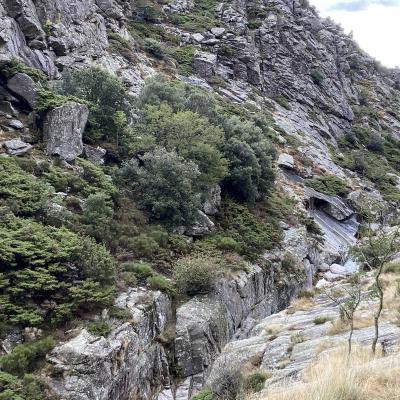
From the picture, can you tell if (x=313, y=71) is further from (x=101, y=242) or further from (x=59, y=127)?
(x=101, y=242)

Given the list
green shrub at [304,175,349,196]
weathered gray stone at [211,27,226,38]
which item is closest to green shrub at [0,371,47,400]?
green shrub at [304,175,349,196]

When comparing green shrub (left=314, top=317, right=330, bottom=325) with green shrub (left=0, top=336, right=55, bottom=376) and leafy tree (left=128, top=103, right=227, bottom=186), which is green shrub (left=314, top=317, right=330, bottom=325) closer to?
green shrub (left=0, top=336, right=55, bottom=376)

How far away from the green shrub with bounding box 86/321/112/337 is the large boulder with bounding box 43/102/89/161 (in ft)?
32.8

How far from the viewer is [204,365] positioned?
13.2 meters

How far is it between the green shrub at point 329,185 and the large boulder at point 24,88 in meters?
22.6

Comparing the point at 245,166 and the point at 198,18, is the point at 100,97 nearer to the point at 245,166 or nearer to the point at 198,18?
the point at 245,166

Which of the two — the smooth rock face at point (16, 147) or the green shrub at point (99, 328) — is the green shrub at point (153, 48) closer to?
the smooth rock face at point (16, 147)

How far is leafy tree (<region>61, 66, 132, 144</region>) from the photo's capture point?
2284cm

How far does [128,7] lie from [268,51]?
62.2ft

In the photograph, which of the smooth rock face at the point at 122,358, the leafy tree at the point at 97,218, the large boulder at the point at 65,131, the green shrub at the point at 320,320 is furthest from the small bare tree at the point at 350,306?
the large boulder at the point at 65,131

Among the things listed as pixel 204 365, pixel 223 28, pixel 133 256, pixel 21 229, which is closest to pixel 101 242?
pixel 133 256

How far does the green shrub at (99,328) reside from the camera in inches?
433

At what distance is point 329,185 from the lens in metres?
36.9

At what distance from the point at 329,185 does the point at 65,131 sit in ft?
80.0
